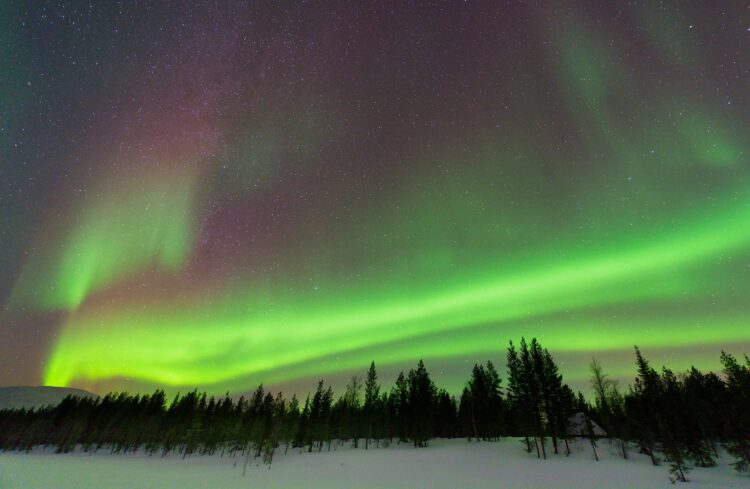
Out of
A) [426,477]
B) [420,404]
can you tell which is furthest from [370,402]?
[426,477]

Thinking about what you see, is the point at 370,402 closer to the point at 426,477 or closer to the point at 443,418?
the point at 443,418

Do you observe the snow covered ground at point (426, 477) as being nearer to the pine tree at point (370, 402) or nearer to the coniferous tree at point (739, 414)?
the coniferous tree at point (739, 414)

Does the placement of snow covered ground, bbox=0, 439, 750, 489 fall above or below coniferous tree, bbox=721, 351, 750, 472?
below

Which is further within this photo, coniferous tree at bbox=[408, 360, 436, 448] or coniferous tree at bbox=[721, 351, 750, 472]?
coniferous tree at bbox=[408, 360, 436, 448]

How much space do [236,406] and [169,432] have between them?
108 feet

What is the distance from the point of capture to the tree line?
48.4m

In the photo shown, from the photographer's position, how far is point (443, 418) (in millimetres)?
86000

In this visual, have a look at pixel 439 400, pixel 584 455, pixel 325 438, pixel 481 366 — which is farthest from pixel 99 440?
pixel 584 455

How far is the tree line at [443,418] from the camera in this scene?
4838 cm

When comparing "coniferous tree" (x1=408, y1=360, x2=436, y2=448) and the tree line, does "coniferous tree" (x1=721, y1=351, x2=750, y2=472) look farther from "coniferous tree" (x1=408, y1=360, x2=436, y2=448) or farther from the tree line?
"coniferous tree" (x1=408, y1=360, x2=436, y2=448)

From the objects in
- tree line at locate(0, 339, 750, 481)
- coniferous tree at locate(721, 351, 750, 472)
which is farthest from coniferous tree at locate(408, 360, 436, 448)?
coniferous tree at locate(721, 351, 750, 472)

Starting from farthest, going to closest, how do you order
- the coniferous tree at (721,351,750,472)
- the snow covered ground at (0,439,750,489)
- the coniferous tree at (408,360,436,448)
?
1. the coniferous tree at (408,360,436,448)
2. the coniferous tree at (721,351,750,472)
3. the snow covered ground at (0,439,750,489)

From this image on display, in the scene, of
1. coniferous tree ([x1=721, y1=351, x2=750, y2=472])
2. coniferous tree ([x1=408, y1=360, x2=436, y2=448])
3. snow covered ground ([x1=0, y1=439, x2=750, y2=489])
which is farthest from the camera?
coniferous tree ([x1=408, y1=360, x2=436, y2=448])

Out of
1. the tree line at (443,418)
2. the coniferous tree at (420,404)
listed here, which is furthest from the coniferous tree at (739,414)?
the coniferous tree at (420,404)
